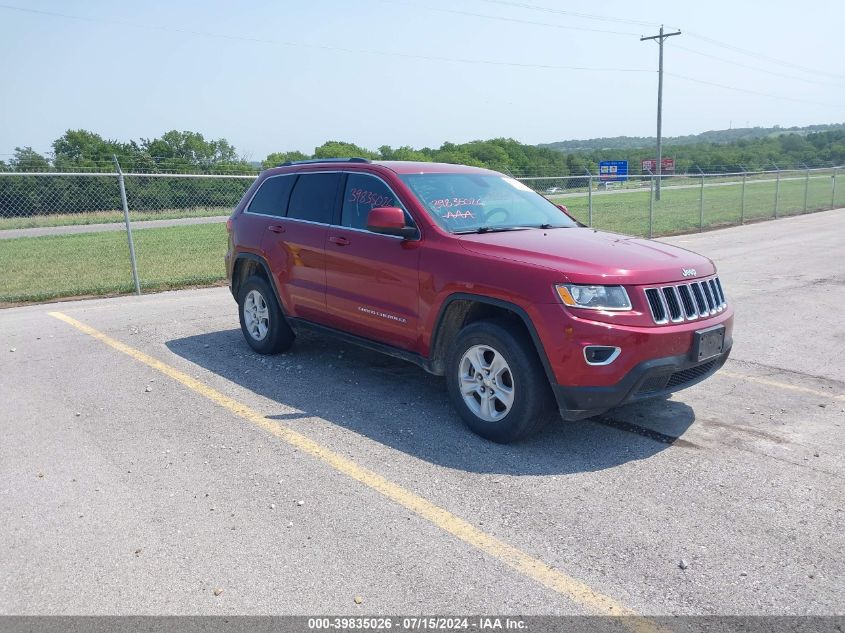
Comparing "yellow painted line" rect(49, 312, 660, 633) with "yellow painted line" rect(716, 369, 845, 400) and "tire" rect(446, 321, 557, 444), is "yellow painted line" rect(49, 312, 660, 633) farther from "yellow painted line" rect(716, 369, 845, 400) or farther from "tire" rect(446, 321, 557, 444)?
"yellow painted line" rect(716, 369, 845, 400)

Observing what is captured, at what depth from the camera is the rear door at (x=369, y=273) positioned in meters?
5.43

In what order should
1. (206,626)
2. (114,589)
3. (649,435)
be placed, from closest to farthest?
(206,626)
(114,589)
(649,435)

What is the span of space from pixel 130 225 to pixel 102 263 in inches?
152

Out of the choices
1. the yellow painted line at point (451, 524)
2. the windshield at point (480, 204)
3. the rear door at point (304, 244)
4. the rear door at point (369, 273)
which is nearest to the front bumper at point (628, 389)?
the yellow painted line at point (451, 524)

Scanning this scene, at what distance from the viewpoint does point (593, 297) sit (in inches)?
176

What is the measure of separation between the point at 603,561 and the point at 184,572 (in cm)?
193

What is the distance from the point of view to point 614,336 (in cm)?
438

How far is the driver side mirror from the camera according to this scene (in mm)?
5217

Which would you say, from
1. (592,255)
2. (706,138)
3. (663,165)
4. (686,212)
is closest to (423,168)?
(592,255)

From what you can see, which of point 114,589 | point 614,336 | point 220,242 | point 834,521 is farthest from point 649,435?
point 220,242

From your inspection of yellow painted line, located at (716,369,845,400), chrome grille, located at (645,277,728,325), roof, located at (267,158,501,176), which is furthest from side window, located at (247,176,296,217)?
yellow painted line, located at (716,369,845,400)

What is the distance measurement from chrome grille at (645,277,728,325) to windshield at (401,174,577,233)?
1.32m

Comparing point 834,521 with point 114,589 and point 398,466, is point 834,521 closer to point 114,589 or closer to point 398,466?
point 398,466

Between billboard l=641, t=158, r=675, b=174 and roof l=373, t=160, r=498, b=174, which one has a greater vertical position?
roof l=373, t=160, r=498, b=174
